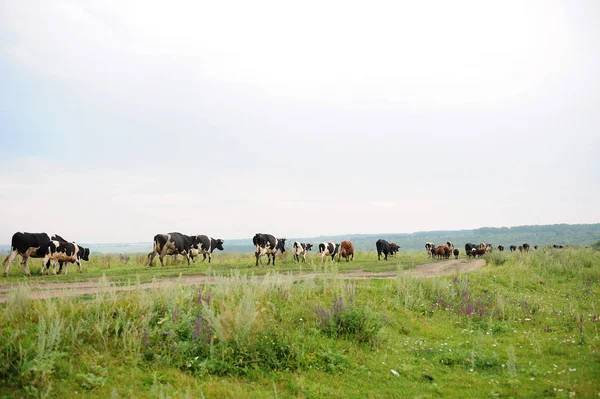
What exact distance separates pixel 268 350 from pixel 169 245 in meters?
22.7

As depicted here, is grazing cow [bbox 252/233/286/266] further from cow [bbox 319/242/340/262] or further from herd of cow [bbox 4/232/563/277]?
cow [bbox 319/242/340/262]

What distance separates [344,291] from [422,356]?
349 centimetres

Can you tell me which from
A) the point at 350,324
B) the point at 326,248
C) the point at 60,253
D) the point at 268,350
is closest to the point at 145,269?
the point at 60,253

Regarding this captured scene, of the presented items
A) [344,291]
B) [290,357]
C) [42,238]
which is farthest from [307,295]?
[42,238]

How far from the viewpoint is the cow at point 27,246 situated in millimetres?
17922

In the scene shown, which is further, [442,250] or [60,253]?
[442,250]

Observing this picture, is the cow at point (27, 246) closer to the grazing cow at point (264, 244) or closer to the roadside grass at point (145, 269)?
the roadside grass at point (145, 269)

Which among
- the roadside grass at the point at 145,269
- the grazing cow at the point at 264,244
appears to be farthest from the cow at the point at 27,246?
the grazing cow at the point at 264,244

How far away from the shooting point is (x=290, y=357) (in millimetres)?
7531

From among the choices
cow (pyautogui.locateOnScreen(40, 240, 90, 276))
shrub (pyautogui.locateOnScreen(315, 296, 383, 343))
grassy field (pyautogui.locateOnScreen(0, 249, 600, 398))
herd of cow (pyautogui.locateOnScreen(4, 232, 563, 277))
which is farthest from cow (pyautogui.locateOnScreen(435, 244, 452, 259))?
cow (pyautogui.locateOnScreen(40, 240, 90, 276))

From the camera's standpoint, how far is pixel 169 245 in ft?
92.0

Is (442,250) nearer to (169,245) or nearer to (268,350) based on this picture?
(169,245)

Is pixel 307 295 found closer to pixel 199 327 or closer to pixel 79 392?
pixel 199 327

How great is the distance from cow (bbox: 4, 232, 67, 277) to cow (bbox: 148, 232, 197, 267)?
330 inches
